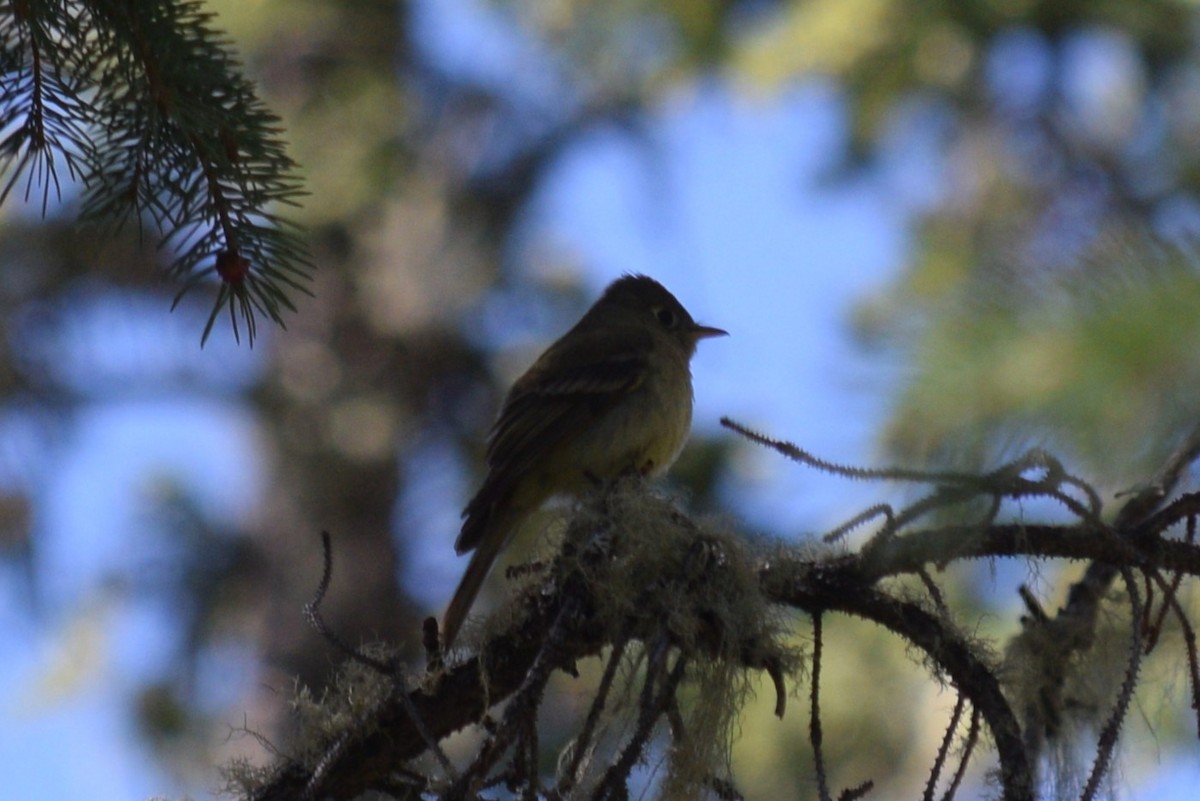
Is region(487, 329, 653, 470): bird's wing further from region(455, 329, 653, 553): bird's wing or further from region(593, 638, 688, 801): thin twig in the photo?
region(593, 638, 688, 801): thin twig

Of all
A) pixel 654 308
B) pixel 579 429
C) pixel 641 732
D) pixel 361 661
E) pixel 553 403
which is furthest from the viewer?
pixel 654 308

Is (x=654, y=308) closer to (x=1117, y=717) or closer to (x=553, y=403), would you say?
(x=553, y=403)

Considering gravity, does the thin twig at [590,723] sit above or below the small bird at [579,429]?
below

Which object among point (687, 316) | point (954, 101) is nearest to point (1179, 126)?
point (954, 101)

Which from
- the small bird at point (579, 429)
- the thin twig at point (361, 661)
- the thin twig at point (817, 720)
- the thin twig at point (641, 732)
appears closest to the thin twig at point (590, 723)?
the thin twig at point (641, 732)

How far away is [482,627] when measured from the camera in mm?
3051

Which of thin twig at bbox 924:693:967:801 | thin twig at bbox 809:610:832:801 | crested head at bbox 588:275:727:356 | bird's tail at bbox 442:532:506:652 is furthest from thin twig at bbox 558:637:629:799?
crested head at bbox 588:275:727:356

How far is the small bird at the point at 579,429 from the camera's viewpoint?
5.41 m

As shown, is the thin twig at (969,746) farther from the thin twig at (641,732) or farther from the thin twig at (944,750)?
the thin twig at (641,732)

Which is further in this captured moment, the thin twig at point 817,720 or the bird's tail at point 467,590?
the bird's tail at point 467,590

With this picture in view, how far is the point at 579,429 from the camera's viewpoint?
18.4 feet

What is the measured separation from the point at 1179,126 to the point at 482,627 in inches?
296

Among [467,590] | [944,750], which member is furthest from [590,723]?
[467,590]

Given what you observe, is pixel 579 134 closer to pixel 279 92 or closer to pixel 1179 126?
pixel 279 92
